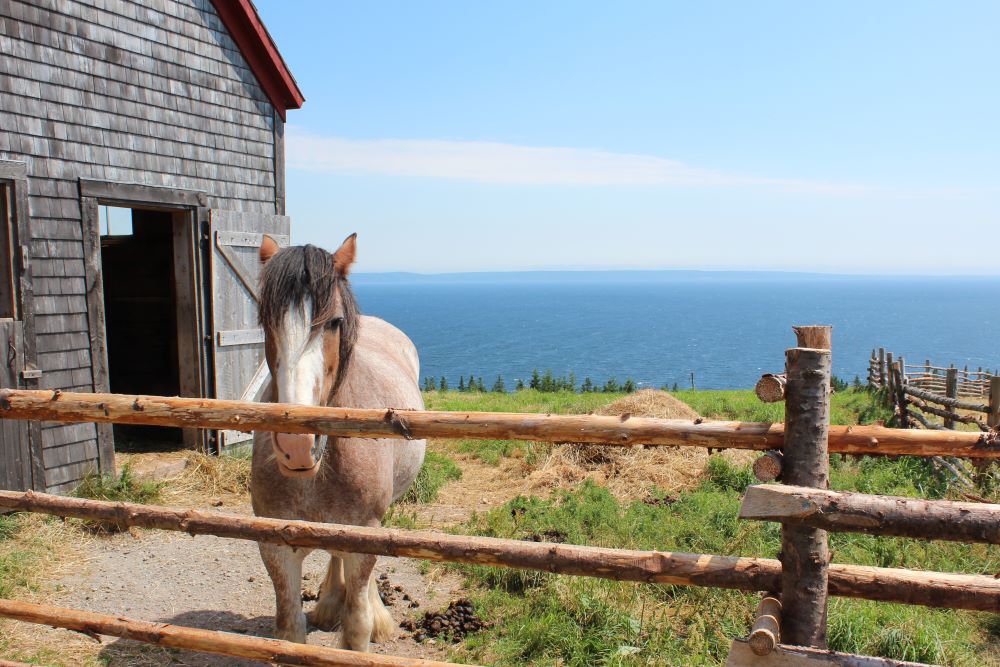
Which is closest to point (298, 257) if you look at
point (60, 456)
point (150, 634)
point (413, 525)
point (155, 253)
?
point (150, 634)

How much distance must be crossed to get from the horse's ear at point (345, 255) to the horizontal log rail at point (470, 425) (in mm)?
1107

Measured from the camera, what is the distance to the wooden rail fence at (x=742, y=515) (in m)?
2.10

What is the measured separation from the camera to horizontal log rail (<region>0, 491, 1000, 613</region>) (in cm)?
219

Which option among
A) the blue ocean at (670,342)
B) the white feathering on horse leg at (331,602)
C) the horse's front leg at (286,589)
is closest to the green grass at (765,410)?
the white feathering on horse leg at (331,602)

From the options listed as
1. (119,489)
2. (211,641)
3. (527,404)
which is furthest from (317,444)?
(527,404)

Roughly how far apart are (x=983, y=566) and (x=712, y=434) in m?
4.24

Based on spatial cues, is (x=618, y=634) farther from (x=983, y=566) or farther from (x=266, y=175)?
(x=266, y=175)

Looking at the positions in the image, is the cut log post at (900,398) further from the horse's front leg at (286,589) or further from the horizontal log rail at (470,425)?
the horse's front leg at (286,589)

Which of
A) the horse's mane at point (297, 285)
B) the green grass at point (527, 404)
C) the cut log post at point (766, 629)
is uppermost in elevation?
the horse's mane at point (297, 285)

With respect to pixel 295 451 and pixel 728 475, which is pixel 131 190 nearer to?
pixel 295 451

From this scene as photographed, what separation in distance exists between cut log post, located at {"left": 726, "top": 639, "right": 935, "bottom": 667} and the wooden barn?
22.0ft

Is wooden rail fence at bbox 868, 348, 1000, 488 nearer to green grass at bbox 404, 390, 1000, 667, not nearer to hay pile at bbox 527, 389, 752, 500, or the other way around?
green grass at bbox 404, 390, 1000, 667

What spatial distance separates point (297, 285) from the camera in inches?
123

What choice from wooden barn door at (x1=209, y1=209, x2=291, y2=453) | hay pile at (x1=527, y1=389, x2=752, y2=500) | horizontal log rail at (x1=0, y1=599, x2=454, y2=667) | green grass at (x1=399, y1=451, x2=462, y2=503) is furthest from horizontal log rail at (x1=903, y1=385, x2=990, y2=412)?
wooden barn door at (x1=209, y1=209, x2=291, y2=453)
